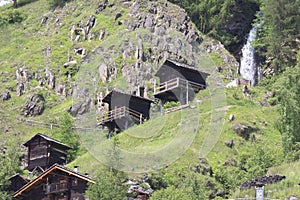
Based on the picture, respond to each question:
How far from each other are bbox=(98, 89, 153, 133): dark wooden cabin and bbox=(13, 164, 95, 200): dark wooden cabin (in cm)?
1403

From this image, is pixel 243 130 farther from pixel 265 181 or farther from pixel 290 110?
pixel 265 181

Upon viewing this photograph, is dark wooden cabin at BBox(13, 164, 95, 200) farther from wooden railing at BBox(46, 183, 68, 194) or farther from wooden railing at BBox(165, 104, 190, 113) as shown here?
wooden railing at BBox(165, 104, 190, 113)

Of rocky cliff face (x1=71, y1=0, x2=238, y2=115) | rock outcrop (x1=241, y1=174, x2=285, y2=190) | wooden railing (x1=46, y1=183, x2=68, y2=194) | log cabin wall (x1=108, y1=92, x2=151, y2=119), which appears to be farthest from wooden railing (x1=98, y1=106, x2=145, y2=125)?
rock outcrop (x1=241, y1=174, x2=285, y2=190)

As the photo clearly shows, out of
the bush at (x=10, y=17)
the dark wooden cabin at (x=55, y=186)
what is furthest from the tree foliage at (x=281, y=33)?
the bush at (x=10, y=17)

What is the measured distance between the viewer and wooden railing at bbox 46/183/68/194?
4808cm

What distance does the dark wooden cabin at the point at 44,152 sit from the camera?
186 ft

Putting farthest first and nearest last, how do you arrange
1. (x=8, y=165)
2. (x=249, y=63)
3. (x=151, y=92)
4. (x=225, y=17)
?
(x=225, y=17) < (x=249, y=63) < (x=151, y=92) < (x=8, y=165)

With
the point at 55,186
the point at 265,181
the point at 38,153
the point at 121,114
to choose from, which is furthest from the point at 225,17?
the point at 265,181

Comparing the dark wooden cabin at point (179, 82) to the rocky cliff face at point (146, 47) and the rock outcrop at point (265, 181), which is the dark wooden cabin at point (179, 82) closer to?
the rocky cliff face at point (146, 47)

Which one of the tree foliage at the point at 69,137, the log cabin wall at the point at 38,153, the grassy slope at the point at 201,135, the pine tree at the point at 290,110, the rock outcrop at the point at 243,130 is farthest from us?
the tree foliage at the point at 69,137

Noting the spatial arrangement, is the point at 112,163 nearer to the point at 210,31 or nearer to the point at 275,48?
the point at 275,48

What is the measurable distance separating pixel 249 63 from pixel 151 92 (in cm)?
2099

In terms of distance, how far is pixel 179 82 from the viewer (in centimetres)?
6288

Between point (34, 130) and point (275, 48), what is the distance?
28.9 metres
